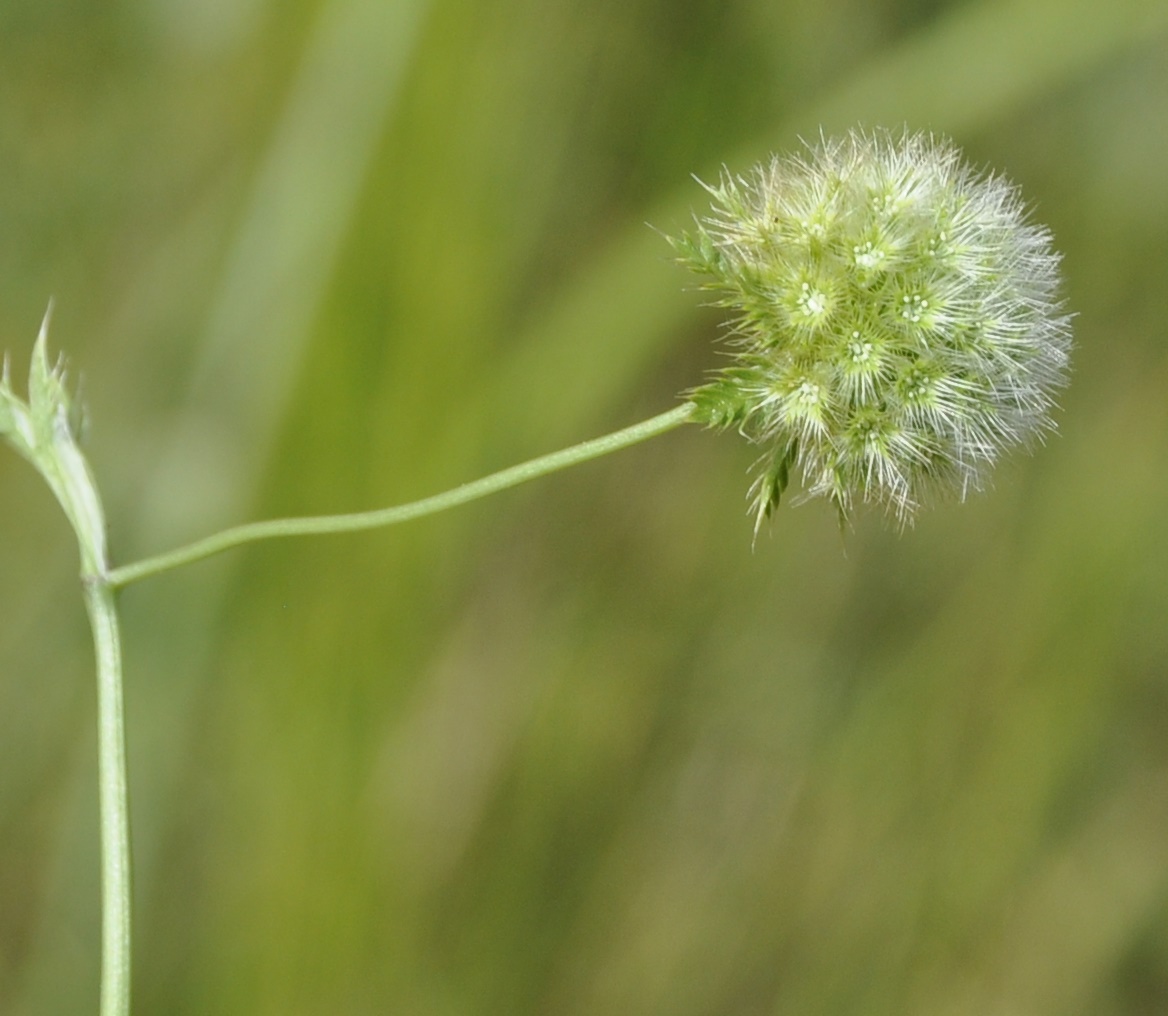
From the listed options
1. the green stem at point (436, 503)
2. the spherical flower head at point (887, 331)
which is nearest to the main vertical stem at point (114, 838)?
the green stem at point (436, 503)

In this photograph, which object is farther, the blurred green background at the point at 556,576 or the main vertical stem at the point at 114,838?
the blurred green background at the point at 556,576

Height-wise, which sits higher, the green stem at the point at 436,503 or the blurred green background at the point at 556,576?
the blurred green background at the point at 556,576

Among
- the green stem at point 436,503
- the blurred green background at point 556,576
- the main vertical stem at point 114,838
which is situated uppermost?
the blurred green background at point 556,576

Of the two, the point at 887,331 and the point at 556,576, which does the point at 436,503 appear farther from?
the point at 556,576

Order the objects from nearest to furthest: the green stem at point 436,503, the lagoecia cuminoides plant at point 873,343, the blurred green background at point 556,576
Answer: the green stem at point 436,503, the lagoecia cuminoides plant at point 873,343, the blurred green background at point 556,576

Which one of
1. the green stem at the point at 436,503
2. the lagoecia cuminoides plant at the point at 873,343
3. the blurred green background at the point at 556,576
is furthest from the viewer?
the blurred green background at the point at 556,576

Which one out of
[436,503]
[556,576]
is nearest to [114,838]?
[436,503]

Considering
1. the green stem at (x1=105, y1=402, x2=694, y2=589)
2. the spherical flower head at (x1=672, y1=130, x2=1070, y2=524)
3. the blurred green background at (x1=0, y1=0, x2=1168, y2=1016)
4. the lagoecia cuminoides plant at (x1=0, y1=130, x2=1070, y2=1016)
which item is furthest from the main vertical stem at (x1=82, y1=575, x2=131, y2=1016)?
the blurred green background at (x1=0, y1=0, x2=1168, y2=1016)

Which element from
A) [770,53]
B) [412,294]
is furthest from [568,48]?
[412,294]

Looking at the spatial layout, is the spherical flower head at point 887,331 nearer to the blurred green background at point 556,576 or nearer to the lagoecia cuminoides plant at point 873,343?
the lagoecia cuminoides plant at point 873,343
